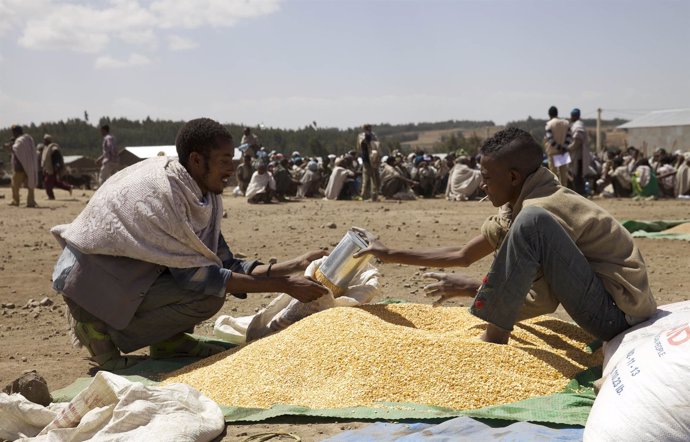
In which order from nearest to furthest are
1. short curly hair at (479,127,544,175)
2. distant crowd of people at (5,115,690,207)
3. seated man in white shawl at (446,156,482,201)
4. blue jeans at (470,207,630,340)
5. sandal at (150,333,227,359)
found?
blue jeans at (470,207,630,340) → short curly hair at (479,127,544,175) → sandal at (150,333,227,359) → distant crowd of people at (5,115,690,207) → seated man in white shawl at (446,156,482,201)

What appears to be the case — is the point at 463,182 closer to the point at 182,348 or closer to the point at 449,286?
the point at 182,348

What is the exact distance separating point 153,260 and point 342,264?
915 mm

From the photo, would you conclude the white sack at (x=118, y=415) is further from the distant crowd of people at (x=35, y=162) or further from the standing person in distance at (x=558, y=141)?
the distant crowd of people at (x=35, y=162)

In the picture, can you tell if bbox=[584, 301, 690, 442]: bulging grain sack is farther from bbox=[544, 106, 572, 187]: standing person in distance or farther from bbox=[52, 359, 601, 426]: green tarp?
bbox=[544, 106, 572, 187]: standing person in distance

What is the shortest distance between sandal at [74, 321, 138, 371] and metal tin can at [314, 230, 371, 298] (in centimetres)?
104

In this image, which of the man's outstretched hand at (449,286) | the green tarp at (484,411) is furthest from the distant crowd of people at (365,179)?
the green tarp at (484,411)

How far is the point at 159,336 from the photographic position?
13.9ft

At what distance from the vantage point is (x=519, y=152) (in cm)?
357

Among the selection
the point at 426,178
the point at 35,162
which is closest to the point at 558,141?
the point at 426,178

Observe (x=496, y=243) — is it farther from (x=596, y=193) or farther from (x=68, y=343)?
(x=596, y=193)

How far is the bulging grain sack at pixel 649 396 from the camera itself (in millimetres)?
2430

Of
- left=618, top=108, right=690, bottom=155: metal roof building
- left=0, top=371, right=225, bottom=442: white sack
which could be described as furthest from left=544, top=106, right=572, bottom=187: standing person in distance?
left=618, top=108, right=690, bottom=155: metal roof building

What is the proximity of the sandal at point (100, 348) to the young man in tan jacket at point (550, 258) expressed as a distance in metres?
1.79

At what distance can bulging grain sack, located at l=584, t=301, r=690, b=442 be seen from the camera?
2.43 m
